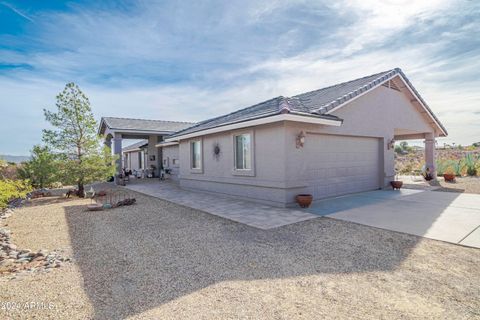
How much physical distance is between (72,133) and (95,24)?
6.07 m

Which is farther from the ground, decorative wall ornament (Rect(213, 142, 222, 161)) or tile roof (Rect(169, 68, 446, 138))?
tile roof (Rect(169, 68, 446, 138))

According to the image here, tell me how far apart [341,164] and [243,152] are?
4.20m

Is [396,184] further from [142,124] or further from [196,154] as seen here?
[142,124]

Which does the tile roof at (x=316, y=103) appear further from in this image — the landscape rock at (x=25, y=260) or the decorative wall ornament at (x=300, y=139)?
the landscape rock at (x=25, y=260)

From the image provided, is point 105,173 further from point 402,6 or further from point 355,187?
point 402,6

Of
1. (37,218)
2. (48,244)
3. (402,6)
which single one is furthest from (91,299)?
(402,6)

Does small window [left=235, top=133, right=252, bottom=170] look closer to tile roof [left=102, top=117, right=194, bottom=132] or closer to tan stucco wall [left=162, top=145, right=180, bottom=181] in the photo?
tan stucco wall [left=162, top=145, right=180, bottom=181]

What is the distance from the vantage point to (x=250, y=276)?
3.62 metres

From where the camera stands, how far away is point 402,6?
8.31m

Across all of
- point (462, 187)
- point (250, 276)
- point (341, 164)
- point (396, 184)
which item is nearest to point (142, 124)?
point (341, 164)

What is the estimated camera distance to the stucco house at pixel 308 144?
8.38m

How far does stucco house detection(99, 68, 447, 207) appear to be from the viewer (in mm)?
8375

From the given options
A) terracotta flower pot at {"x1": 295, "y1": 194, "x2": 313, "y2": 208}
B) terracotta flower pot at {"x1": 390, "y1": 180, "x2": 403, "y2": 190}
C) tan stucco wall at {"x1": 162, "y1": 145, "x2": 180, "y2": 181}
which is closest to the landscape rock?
terracotta flower pot at {"x1": 295, "y1": 194, "x2": 313, "y2": 208}

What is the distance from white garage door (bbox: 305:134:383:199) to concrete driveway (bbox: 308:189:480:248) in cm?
59
